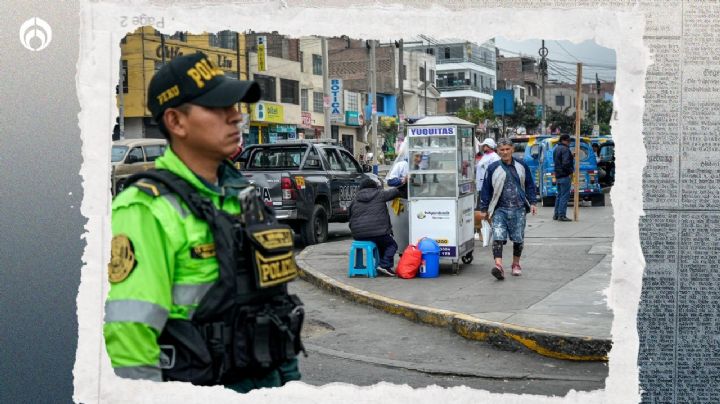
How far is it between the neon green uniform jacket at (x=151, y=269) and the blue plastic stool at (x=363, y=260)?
7.10 metres

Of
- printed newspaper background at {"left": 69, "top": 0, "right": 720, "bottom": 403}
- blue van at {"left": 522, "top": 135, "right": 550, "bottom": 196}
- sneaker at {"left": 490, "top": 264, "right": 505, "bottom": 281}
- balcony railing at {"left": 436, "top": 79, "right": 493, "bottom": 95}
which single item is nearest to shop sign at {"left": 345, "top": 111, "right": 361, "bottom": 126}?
balcony railing at {"left": 436, "top": 79, "right": 493, "bottom": 95}

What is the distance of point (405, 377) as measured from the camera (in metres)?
5.79

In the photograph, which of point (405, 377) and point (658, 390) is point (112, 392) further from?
point (658, 390)

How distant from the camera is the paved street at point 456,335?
18.7 ft

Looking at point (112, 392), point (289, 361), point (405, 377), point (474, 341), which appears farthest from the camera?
point (474, 341)

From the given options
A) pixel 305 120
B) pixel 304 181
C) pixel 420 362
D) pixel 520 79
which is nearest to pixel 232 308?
pixel 420 362

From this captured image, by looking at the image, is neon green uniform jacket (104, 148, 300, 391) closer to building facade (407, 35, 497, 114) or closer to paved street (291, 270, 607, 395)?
paved street (291, 270, 607, 395)

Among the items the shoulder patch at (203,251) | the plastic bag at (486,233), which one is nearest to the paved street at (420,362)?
the shoulder patch at (203,251)

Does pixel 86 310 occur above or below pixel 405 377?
above

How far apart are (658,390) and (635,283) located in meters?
0.59

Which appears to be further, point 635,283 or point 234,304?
point 635,283

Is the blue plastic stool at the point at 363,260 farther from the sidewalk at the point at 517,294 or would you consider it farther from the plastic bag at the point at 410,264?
the plastic bag at the point at 410,264

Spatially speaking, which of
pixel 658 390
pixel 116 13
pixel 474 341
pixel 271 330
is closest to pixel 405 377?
pixel 474 341

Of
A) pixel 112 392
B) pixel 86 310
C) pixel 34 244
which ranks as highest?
pixel 34 244
